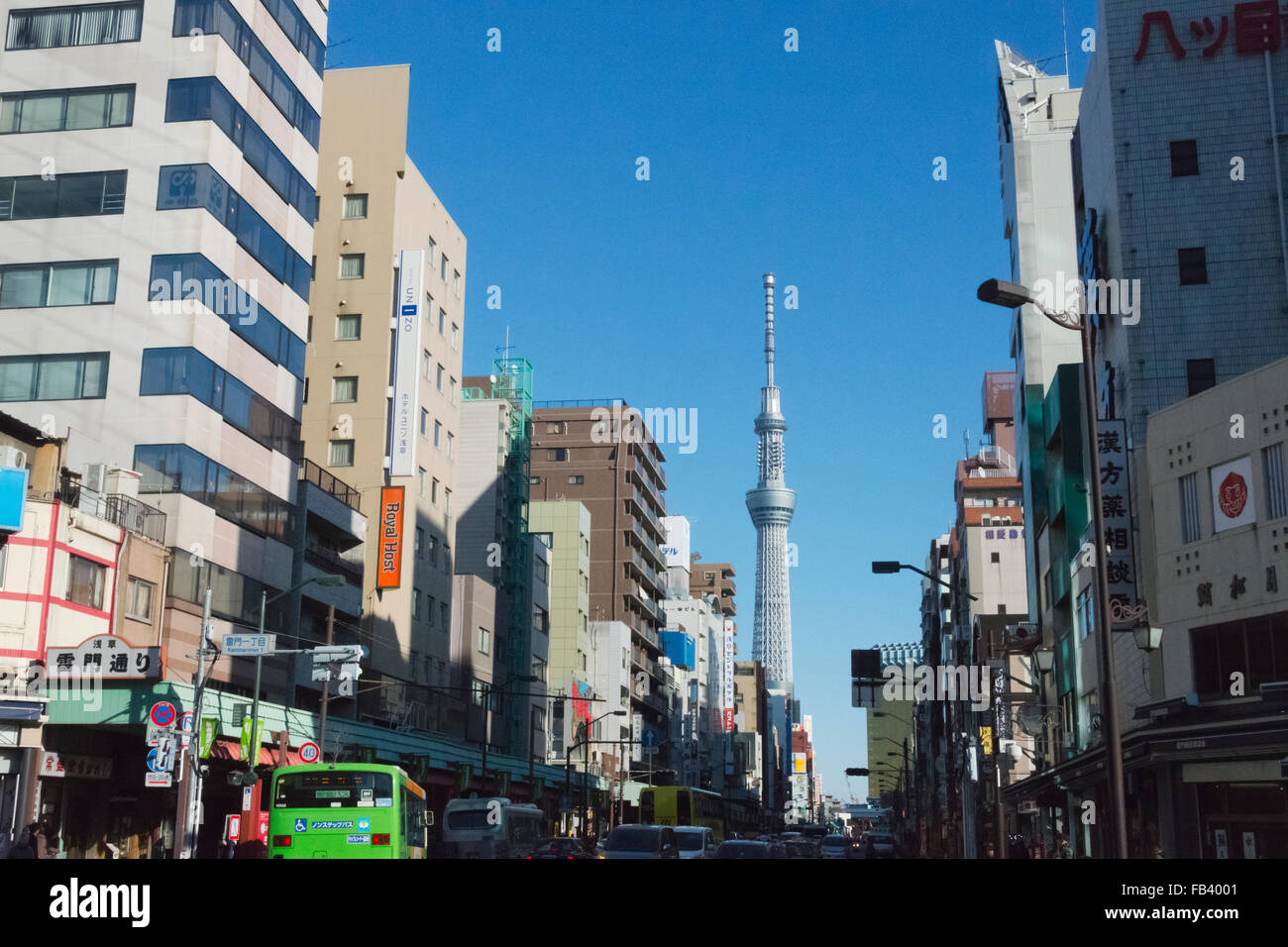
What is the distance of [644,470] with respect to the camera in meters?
148

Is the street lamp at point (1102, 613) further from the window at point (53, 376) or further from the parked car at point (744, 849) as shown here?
the window at point (53, 376)

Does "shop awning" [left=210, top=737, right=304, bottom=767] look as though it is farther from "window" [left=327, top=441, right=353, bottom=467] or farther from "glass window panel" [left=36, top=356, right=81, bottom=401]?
"window" [left=327, top=441, right=353, bottom=467]

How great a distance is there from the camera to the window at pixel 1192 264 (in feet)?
139

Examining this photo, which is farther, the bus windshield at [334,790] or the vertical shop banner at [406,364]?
the vertical shop banner at [406,364]

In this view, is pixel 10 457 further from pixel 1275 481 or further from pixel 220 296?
pixel 1275 481

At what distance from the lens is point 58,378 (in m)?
52.4

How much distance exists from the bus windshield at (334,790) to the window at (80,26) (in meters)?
40.4

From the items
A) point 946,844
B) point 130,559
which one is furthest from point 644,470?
point 130,559

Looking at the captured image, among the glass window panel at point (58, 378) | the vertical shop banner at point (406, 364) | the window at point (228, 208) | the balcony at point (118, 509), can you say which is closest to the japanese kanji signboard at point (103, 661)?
the balcony at point (118, 509)

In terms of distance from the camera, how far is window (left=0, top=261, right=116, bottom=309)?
53.1 m

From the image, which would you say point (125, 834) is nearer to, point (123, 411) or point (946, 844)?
point (123, 411)

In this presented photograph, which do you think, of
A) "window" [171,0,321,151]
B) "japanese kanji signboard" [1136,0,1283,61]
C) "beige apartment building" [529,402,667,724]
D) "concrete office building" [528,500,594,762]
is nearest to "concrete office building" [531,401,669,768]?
"beige apartment building" [529,402,667,724]

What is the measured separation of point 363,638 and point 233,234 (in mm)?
22667

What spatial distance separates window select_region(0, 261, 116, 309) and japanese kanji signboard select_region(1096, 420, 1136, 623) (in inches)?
1554
